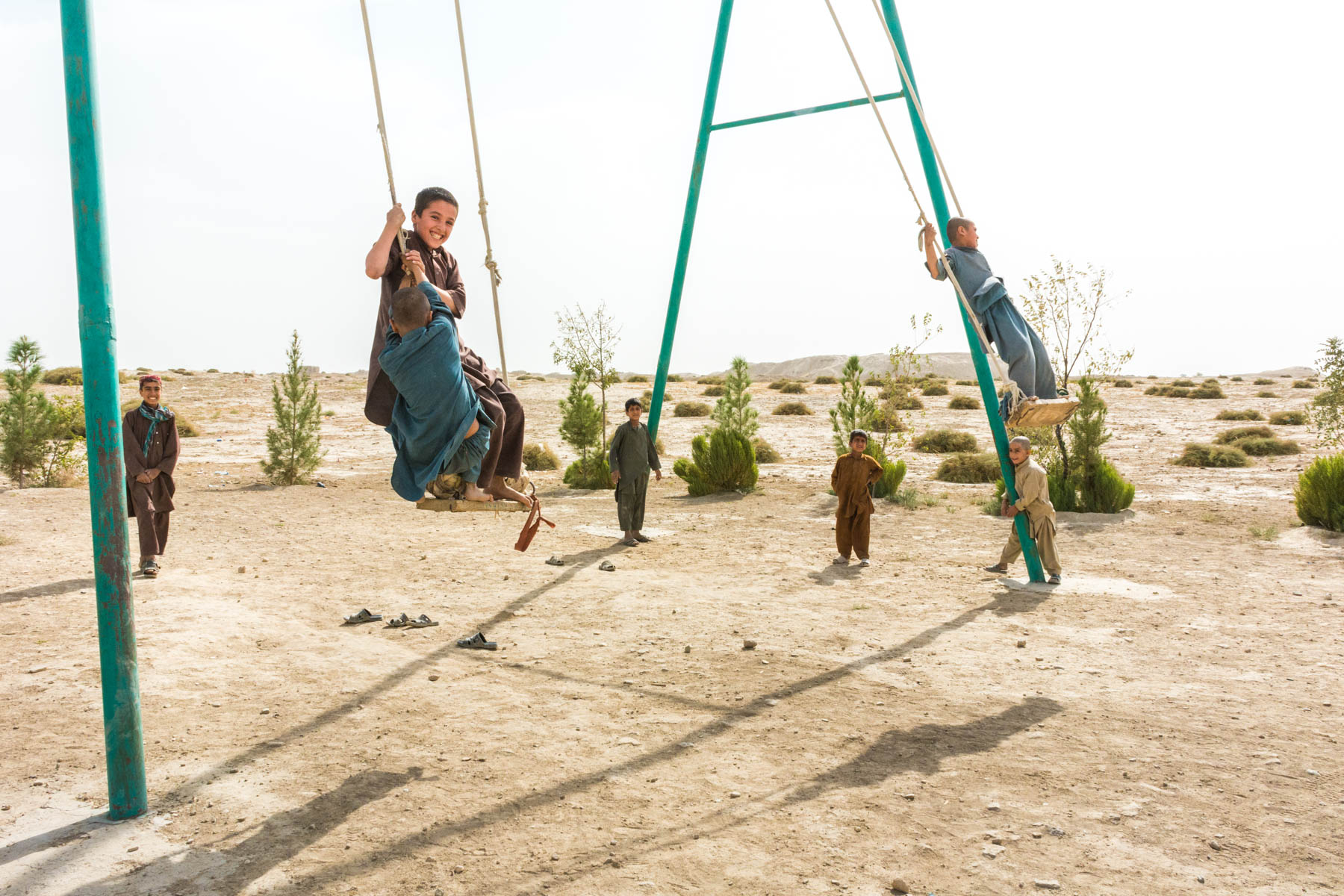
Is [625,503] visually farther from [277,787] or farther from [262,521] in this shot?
Answer: [277,787]

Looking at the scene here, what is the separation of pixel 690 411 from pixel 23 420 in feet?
63.7

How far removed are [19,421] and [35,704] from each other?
517 inches

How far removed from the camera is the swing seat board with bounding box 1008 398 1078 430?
666 centimetres

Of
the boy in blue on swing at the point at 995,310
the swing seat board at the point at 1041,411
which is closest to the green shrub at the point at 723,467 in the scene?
the boy in blue on swing at the point at 995,310

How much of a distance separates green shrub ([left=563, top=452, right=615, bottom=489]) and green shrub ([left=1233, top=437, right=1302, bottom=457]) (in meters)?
15.3

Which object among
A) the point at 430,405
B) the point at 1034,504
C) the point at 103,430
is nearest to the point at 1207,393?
the point at 1034,504

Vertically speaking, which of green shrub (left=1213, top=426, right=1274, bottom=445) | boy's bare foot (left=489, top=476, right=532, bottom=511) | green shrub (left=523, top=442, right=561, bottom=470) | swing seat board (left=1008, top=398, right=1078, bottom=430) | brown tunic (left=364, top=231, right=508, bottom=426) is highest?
brown tunic (left=364, top=231, right=508, bottom=426)

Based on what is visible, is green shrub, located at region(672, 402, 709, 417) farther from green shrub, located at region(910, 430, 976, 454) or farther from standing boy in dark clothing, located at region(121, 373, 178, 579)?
standing boy in dark clothing, located at region(121, 373, 178, 579)

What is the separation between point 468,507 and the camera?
499 centimetres

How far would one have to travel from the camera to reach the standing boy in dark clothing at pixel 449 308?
4.63m

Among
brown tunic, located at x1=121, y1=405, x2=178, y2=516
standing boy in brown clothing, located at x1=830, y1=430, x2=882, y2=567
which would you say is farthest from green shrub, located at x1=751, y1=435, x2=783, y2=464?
brown tunic, located at x1=121, y1=405, x2=178, y2=516

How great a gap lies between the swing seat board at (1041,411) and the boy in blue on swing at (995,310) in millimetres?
228

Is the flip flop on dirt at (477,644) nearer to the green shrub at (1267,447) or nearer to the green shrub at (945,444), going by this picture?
the green shrub at (945,444)

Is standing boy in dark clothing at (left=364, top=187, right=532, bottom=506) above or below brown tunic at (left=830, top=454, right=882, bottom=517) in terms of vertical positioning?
above
